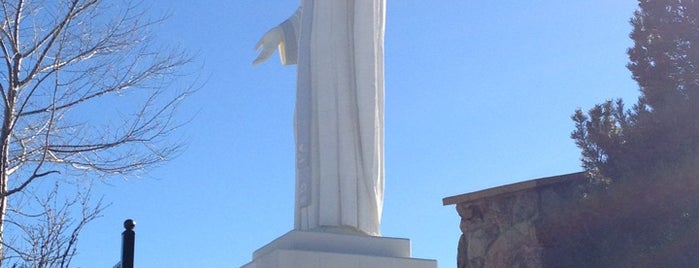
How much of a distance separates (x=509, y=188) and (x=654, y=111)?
6.00 ft

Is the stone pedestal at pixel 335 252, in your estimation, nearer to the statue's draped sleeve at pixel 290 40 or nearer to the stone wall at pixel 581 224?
the statue's draped sleeve at pixel 290 40

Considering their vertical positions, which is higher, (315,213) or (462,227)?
(462,227)

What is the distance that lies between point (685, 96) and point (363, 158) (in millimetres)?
4963

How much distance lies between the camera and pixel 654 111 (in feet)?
32.9

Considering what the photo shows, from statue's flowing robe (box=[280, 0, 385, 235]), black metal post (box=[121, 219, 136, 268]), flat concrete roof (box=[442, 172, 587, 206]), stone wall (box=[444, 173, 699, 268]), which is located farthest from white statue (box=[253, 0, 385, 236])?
flat concrete roof (box=[442, 172, 587, 206])

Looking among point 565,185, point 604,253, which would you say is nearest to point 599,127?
point 565,185

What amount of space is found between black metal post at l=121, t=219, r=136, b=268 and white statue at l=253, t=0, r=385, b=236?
1.69 meters

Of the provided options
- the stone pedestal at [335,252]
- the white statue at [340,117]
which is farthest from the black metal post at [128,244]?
the white statue at [340,117]

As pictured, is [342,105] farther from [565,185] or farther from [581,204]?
[565,185]

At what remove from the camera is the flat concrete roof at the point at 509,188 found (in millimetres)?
10719

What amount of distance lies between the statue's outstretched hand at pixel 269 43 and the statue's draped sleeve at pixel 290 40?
0.03 metres

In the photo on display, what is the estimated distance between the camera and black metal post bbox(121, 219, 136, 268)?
4605 millimetres

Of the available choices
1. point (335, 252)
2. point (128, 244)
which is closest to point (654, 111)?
point (335, 252)

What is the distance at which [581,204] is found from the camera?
32.0 ft
